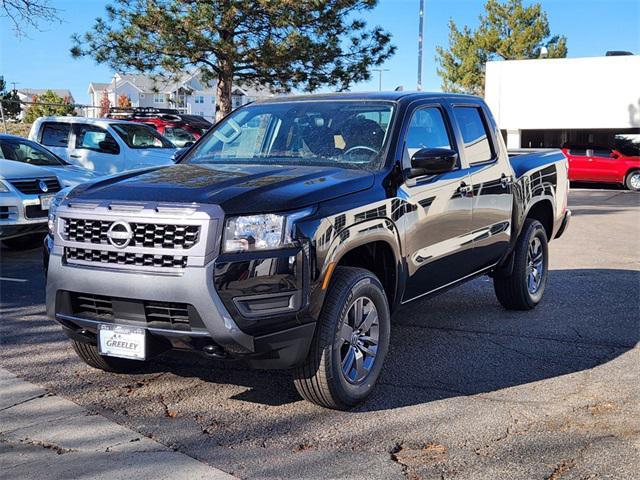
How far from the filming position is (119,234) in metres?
4.16

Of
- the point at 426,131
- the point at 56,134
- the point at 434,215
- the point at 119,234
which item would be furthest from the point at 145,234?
the point at 56,134

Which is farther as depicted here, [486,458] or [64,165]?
[64,165]

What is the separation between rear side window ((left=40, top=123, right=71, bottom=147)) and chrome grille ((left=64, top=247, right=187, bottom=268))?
1148 centimetres

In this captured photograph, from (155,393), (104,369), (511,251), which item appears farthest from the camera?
(511,251)

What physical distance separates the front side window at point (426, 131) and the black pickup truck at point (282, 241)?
0.02 meters

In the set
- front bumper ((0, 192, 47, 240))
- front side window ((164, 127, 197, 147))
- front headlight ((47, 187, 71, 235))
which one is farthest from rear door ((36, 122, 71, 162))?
front headlight ((47, 187, 71, 235))

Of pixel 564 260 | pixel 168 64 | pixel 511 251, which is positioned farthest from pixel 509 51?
pixel 511 251

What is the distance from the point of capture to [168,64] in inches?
827

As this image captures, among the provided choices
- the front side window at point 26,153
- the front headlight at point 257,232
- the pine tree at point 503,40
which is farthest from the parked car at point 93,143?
the pine tree at point 503,40

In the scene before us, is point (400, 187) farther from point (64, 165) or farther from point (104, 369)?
point (64, 165)

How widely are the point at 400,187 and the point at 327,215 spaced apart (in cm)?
91

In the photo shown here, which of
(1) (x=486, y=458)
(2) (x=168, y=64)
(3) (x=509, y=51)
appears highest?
(3) (x=509, y=51)

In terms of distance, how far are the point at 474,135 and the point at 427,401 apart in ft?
8.17

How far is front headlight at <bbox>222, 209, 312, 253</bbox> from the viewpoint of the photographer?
4039 mm
